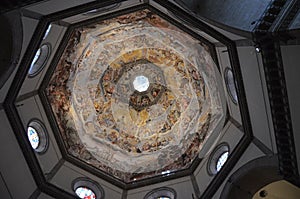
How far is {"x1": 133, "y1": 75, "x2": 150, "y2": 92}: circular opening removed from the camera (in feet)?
71.6

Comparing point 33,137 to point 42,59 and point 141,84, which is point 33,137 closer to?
point 42,59

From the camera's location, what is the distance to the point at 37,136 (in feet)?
52.4

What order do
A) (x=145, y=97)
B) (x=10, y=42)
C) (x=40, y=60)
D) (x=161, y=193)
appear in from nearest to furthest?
(x=10, y=42)
(x=40, y=60)
(x=161, y=193)
(x=145, y=97)

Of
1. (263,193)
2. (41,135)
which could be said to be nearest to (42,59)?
(41,135)

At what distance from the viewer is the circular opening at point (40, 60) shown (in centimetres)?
1505

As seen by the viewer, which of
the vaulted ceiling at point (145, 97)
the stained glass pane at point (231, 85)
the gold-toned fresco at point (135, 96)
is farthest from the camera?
the gold-toned fresco at point (135, 96)

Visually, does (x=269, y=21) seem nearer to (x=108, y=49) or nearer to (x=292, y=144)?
(x=292, y=144)

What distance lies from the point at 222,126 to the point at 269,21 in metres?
6.68

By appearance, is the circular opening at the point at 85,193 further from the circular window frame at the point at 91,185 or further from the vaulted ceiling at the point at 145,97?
the vaulted ceiling at the point at 145,97

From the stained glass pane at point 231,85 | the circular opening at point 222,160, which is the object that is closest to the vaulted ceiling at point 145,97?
the stained glass pane at point 231,85

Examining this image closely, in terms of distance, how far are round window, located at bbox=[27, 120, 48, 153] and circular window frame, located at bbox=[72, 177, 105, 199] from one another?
177 cm

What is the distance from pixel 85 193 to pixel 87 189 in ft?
0.73

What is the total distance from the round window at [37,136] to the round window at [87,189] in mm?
1823

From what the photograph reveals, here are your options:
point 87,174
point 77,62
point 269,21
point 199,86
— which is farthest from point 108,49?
point 269,21
